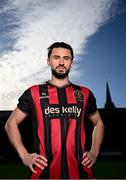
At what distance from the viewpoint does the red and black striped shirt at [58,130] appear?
6.44ft

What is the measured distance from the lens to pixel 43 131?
199 cm

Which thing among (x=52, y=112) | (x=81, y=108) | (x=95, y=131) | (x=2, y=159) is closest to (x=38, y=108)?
(x=52, y=112)

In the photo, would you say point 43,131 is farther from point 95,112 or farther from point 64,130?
point 95,112

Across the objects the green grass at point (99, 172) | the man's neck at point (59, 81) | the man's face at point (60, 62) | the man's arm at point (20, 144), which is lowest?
the green grass at point (99, 172)

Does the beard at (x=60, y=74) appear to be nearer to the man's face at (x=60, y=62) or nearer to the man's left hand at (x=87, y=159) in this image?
the man's face at (x=60, y=62)

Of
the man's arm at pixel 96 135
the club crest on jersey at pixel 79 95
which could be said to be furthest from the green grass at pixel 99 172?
the club crest on jersey at pixel 79 95

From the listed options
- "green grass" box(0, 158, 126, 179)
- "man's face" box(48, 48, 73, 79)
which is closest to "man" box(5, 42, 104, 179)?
"man's face" box(48, 48, 73, 79)

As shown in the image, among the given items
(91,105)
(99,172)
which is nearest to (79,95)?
(91,105)

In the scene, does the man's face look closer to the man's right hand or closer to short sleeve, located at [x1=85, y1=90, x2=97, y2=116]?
short sleeve, located at [x1=85, y1=90, x2=97, y2=116]

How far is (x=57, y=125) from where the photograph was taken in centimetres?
200

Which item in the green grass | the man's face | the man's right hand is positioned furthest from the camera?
the green grass

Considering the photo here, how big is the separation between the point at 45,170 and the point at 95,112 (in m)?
0.50

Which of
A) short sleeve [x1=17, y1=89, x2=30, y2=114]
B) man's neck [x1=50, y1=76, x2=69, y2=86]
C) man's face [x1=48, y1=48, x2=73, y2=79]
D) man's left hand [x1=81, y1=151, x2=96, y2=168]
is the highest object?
man's face [x1=48, y1=48, x2=73, y2=79]

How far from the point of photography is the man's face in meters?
2.05
